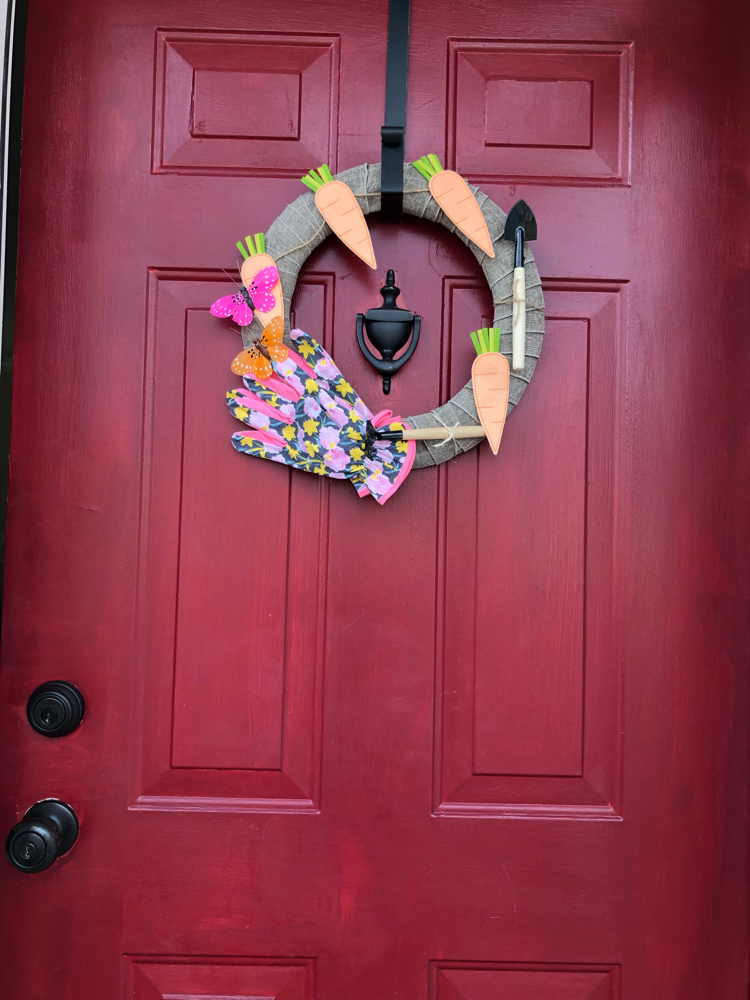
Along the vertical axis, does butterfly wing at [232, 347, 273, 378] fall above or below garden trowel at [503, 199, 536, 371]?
below

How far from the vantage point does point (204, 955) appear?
1070mm

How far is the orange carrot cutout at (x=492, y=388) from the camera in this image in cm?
103

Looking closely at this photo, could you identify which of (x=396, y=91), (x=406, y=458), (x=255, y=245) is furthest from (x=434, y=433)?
(x=396, y=91)

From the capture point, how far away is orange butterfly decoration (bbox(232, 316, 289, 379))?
1.04m

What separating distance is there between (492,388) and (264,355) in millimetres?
338

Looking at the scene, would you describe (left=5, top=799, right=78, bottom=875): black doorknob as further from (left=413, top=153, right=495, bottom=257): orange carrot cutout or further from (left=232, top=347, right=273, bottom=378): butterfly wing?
(left=413, top=153, right=495, bottom=257): orange carrot cutout

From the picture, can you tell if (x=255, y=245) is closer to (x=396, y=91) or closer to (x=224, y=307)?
(x=224, y=307)

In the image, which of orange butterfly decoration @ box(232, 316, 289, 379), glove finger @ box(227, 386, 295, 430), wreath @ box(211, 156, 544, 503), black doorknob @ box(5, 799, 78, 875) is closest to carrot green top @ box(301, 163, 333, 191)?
wreath @ box(211, 156, 544, 503)

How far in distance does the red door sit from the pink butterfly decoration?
0.06 metres

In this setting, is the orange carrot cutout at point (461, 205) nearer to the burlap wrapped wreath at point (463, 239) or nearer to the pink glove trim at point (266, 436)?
the burlap wrapped wreath at point (463, 239)

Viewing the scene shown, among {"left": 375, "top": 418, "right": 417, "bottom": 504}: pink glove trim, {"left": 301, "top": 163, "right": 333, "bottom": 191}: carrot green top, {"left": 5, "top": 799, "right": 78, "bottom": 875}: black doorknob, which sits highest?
{"left": 301, "top": 163, "right": 333, "bottom": 191}: carrot green top

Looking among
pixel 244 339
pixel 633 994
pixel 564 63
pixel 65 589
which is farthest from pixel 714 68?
pixel 633 994

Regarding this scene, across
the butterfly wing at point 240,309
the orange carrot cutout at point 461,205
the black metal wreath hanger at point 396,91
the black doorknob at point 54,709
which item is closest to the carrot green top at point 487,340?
the orange carrot cutout at point 461,205

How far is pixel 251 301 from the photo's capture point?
105cm
